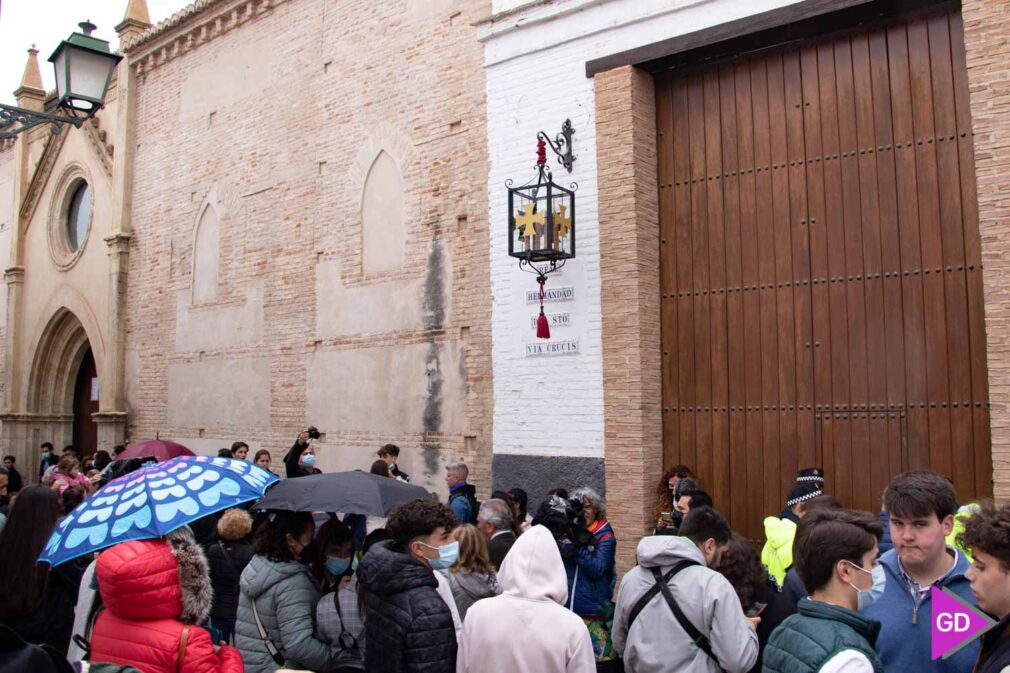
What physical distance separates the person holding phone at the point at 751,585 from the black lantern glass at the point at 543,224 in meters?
5.00

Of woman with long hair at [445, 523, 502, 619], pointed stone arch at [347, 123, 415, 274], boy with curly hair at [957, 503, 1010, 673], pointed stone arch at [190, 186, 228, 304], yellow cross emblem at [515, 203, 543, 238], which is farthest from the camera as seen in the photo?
pointed stone arch at [190, 186, 228, 304]

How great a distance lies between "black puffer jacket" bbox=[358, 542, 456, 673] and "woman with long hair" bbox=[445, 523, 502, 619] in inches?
17.5

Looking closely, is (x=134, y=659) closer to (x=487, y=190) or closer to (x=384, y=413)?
(x=487, y=190)

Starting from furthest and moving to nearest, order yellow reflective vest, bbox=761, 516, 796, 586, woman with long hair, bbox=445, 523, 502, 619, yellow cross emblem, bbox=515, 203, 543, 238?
yellow cross emblem, bbox=515, 203, 543, 238, yellow reflective vest, bbox=761, 516, 796, 586, woman with long hair, bbox=445, 523, 502, 619

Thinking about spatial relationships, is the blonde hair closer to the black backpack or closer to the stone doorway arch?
the black backpack

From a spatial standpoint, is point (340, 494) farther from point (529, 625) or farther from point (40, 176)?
point (40, 176)

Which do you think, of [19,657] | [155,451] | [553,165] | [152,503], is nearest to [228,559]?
[152,503]

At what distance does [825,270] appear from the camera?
7711 mm

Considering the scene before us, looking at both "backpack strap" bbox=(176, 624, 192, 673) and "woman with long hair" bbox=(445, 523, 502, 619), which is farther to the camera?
"woman with long hair" bbox=(445, 523, 502, 619)

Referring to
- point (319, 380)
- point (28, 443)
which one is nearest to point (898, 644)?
point (319, 380)

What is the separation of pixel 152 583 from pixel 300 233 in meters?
9.88

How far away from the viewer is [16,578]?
371 cm

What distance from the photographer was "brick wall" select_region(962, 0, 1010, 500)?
20.9 feet

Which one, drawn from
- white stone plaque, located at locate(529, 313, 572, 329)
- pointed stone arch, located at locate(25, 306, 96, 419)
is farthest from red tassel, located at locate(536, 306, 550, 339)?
pointed stone arch, located at locate(25, 306, 96, 419)
